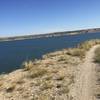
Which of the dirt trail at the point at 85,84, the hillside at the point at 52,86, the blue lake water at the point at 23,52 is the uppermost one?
the dirt trail at the point at 85,84

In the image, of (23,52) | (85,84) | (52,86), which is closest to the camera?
(85,84)

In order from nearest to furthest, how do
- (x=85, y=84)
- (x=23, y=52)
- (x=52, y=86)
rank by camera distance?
(x=85, y=84) < (x=52, y=86) < (x=23, y=52)

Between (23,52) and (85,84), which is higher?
(85,84)

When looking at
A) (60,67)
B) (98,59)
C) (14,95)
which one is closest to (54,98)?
(14,95)

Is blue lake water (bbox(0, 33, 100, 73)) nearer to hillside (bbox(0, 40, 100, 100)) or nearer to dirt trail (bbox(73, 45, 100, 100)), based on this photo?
hillside (bbox(0, 40, 100, 100))

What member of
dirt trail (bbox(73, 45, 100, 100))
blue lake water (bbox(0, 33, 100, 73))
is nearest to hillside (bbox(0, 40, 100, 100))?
dirt trail (bbox(73, 45, 100, 100))

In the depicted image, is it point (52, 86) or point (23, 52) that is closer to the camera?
point (52, 86)

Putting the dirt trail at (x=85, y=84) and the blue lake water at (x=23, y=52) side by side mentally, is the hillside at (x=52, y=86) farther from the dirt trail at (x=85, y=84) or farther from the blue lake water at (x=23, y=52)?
the blue lake water at (x=23, y=52)

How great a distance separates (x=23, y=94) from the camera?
43.6 feet

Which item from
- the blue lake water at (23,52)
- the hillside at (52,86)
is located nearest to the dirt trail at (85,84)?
the hillside at (52,86)

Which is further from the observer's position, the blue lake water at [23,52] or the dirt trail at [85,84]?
the blue lake water at [23,52]

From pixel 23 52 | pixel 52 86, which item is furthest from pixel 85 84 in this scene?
pixel 23 52

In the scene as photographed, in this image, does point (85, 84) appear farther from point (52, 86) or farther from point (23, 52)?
point (23, 52)

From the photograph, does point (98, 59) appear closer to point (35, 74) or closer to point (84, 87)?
point (35, 74)
